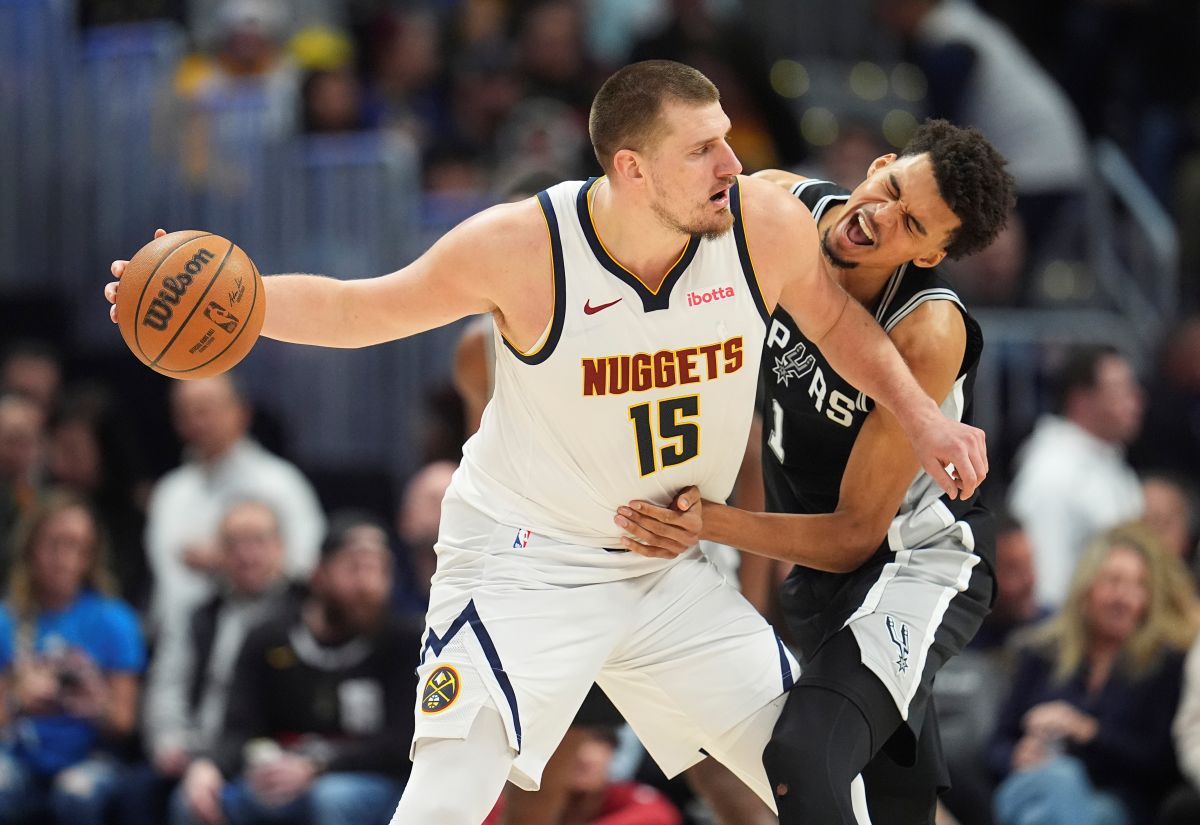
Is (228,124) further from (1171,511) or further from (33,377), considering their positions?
(1171,511)

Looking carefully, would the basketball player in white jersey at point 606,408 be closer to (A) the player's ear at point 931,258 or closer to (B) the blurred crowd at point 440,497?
(A) the player's ear at point 931,258

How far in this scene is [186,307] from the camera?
470 cm

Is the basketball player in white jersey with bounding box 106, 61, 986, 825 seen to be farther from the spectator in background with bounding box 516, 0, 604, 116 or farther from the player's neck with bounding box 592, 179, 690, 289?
the spectator in background with bounding box 516, 0, 604, 116

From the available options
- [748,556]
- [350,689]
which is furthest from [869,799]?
[350,689]

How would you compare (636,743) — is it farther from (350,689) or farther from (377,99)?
(377,99)

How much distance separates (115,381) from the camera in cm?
1103

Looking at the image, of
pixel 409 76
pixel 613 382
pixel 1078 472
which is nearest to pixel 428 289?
pixel 613 382

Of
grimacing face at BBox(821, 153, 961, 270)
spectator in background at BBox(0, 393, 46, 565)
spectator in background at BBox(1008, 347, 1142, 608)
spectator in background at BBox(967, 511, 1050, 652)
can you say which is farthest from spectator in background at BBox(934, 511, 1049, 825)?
spectator in background at BBox(0, 393, 46, 565)

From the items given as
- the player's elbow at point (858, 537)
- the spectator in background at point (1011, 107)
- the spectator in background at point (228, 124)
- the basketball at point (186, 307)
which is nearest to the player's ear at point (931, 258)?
the player's elbow at point (858, 537)

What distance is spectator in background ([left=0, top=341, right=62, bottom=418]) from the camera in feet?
33.1

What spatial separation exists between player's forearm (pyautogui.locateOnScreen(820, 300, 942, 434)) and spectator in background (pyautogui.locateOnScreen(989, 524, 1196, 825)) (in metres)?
3.00

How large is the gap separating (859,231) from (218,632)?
4.48m

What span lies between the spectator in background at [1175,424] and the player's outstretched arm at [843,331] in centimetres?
541

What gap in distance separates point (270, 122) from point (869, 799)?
649cm
